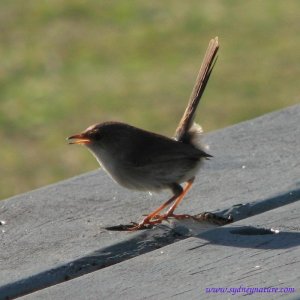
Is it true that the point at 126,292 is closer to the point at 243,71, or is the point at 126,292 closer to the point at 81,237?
the point at 81,237

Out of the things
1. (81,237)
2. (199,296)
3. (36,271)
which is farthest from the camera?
(81,237)

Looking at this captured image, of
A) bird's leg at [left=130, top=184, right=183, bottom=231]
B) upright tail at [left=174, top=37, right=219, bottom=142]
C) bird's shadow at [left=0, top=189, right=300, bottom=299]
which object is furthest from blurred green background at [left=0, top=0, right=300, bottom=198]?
bird's shadow at [left=0, top=189, right=300, bottom=299]

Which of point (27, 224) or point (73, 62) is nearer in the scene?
point (27, 224)

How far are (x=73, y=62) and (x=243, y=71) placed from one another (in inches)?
84.3

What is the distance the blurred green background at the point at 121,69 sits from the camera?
10.9 metres

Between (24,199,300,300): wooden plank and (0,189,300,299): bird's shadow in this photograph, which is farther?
(0,189,300,299): bird's shadow

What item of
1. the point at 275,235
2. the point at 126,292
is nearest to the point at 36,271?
the point at 126,292

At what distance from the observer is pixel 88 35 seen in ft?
46.6

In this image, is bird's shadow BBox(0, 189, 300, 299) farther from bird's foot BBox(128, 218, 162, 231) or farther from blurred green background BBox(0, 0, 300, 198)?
blurred green background BBox(0, 0, 300, 198)

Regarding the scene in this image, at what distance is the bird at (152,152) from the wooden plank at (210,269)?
91 centimetres

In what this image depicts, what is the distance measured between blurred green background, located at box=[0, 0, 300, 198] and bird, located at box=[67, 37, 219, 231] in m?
4.37

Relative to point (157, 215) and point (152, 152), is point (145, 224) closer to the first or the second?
point (157, 215)

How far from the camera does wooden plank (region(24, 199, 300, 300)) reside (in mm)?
3480

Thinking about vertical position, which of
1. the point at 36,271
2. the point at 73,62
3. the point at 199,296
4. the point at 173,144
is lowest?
the point at 199,296
